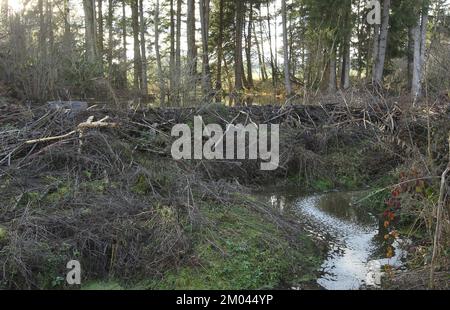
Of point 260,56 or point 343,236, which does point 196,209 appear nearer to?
point 343,236

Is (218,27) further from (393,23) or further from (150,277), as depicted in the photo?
(150,277)

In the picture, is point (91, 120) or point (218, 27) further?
point (218, 27)

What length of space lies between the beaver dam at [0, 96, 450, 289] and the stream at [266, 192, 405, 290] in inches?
0.9

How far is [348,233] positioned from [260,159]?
300 centimetres

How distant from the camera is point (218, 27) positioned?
89.6 ft

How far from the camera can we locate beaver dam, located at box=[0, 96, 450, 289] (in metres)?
4.85

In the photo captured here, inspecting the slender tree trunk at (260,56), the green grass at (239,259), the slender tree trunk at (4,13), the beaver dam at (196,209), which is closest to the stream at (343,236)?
the beaver dam at (196,209)

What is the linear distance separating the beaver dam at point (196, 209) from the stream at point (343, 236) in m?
0.02

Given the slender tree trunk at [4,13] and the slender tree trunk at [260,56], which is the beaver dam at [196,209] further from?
the slender tree trunk at [260,56]

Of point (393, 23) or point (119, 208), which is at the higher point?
point (393, 23)

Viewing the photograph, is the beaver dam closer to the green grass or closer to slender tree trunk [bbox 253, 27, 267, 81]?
the green grass

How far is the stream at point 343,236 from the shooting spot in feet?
17.2
